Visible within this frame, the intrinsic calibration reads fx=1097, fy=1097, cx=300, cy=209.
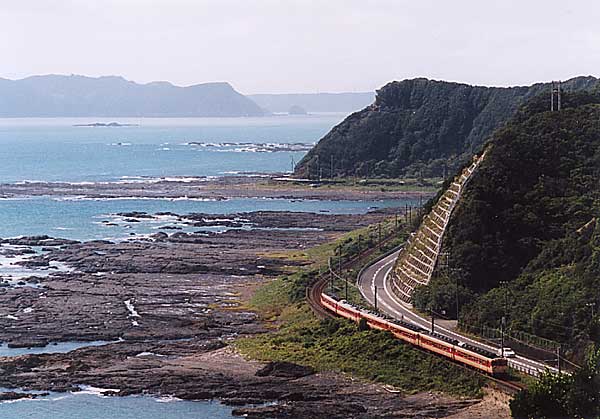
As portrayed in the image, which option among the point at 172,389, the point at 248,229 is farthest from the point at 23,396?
the point at 248,229

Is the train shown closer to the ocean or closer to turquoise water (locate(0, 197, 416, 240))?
the ocean

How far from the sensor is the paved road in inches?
1529

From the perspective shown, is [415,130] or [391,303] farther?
[415,130]

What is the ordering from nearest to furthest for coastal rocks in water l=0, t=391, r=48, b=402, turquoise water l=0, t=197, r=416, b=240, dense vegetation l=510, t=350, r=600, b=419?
dense vegetation l=510, t=350, r=600, b=419
coastal rocks in water l=0, t=391, r=48, b=402
turquoise water l=0, t=197, r=416, b=240

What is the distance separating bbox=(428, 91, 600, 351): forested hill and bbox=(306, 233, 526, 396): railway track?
353cm

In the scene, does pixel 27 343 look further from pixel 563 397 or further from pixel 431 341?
pixel 563 397

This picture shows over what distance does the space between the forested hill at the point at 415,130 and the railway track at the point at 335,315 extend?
228ft

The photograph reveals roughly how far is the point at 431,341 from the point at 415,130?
116 m

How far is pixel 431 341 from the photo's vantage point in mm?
41469

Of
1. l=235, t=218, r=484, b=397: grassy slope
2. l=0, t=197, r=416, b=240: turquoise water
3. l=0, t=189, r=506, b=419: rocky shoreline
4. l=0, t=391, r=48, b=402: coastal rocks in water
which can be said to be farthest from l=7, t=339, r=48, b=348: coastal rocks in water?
l=0, t=197, r=416, b=240: turquoise water

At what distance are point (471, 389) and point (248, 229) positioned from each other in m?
55.7

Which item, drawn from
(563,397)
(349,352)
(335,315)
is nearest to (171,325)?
(335,315)

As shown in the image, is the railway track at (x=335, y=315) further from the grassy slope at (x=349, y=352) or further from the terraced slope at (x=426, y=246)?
the terraced slope at (x=426, y=246)

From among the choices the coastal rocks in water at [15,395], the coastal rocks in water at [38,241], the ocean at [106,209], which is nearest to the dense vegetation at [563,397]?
the ocean at [106,209]
